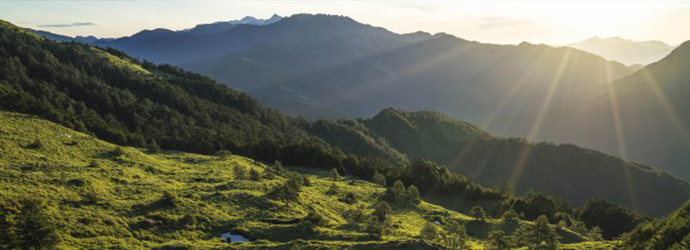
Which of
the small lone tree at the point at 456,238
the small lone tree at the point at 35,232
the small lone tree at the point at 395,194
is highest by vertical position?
the small lone tree at the point at 35,232

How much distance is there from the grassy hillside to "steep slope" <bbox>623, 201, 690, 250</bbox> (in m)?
6.92

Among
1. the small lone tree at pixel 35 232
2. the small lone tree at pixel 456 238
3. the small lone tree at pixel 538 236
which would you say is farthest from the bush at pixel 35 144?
the small lone tree at pixel 538 236

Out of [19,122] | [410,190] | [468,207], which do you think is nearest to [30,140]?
[19,122]

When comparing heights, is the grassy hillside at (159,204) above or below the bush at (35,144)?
below

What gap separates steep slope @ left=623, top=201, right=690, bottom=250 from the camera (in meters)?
52.3

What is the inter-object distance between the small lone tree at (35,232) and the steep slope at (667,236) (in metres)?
72.4

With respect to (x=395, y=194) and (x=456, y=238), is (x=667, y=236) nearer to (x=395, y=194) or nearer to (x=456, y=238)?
(x=456, y=238)

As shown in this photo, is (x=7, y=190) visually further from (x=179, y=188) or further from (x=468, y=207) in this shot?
(x=468, y=207)

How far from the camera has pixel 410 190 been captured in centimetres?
10744

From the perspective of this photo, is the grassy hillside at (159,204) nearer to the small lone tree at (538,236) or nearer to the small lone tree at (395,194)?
the small lone tree at (395,194)

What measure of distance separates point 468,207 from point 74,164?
110050 millimetres

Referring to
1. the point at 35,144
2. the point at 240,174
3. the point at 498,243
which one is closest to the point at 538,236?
the point at 498,243

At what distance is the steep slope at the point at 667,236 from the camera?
52.3 m

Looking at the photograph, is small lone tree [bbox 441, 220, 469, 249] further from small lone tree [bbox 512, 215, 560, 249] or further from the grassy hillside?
small lone tree [bbox 512, 215, 560, 249]
